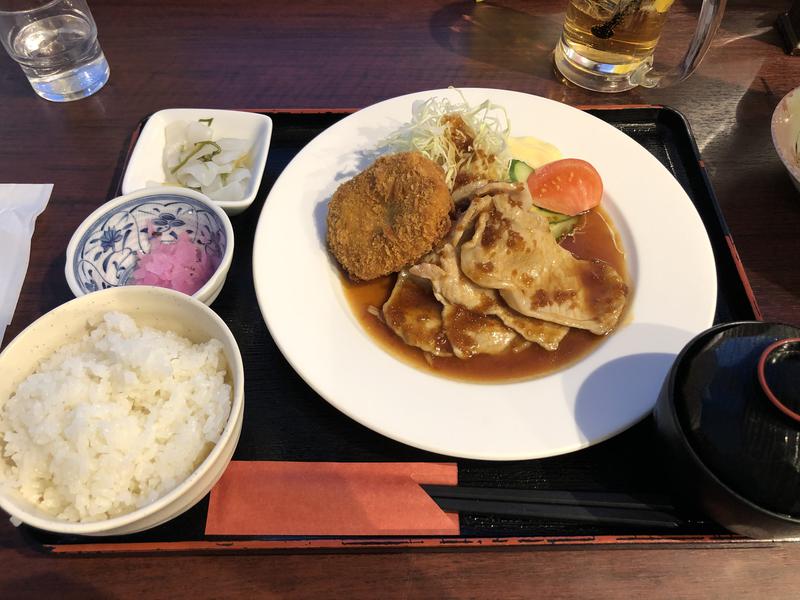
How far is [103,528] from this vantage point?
5.23 feet

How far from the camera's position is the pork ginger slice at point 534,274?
237cm

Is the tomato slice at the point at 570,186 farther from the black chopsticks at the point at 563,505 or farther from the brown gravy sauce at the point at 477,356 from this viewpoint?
the black chopsticks at the point at 563,505

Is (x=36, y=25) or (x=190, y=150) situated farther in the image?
(x=36, y=25)

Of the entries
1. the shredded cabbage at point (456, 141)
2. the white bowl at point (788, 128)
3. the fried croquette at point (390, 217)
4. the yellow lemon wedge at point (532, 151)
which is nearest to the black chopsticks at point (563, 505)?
the fried croquette at point (390, 217)

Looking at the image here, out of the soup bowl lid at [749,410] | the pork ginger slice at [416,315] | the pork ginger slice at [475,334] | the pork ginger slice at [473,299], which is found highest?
the soup bowl lid at [749,410]

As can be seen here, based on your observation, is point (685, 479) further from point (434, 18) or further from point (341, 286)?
point (434, 18)

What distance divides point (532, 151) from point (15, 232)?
8.98 ft

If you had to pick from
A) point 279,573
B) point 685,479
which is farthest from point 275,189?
point 685,479

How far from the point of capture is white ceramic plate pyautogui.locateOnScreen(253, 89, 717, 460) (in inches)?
78.3

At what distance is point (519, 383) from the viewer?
2174mm

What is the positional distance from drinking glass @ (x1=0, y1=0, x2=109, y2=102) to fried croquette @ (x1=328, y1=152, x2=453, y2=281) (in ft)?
7.10

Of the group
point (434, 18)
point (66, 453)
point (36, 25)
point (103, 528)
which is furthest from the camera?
point (434, 18)

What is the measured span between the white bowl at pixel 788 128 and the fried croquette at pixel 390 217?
1.87 metres

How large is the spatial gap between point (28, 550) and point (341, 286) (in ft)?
5.11
